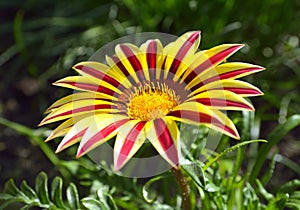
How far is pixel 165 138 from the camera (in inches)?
39.0

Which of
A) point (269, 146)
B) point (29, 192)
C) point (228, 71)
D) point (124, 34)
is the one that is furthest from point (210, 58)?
point (124, 34)

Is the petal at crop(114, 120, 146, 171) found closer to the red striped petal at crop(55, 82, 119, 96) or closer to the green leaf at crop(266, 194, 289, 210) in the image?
the red striped petal at crop(55, 82, 119, 96)

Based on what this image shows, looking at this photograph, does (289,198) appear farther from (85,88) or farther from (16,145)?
(16,145)

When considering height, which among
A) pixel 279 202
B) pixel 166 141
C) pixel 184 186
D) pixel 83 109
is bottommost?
pixel 279 202

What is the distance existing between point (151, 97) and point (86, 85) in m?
0.12

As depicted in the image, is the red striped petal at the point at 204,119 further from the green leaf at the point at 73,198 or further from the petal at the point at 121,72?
the green leaf at the point at 73,198

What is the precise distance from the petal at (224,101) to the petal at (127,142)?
0.12 m

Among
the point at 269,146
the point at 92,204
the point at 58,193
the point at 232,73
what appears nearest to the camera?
the point at 232,73

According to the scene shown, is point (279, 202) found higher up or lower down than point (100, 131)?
lower down

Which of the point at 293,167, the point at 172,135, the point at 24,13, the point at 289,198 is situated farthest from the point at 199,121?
the point at 24,13

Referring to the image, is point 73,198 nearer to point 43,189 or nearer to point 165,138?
point 43,189

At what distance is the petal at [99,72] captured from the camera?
1180mm

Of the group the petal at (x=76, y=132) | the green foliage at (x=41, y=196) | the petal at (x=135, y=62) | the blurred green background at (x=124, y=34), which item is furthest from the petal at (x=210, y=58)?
the blurred green background at (x=124, y=34)

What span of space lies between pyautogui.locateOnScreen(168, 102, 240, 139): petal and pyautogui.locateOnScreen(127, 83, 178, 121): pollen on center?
0.24 feet
